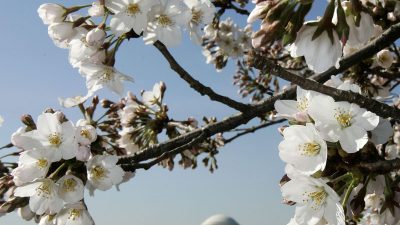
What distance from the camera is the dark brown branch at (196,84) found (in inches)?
115

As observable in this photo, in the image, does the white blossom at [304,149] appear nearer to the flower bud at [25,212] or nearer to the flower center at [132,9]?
the flower center at [132,9]

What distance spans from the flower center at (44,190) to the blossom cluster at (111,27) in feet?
2.23

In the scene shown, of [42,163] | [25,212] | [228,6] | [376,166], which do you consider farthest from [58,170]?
[228,6]

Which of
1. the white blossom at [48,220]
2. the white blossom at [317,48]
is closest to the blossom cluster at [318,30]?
the white blossom at [317,48]

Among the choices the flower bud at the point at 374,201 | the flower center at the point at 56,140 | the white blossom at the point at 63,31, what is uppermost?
the white blossom at the point at 63,31

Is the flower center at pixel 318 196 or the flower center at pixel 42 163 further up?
the flower center at pixel 42 163

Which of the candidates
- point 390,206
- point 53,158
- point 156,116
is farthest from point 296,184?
point 156,116

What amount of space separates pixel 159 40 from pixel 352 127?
1.19m

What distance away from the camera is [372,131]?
8.32ft

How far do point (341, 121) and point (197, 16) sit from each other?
132 centimetres

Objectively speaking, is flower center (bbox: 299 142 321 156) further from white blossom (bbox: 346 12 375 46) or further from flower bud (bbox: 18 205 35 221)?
flower bud (bbox: 18 205 35 221)

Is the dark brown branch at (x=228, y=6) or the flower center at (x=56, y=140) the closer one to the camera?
the flower center at (x=56, y=140)

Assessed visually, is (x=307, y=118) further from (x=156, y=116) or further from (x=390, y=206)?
(x=156, y=116)

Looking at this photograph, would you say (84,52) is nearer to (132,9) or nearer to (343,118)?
(132,9)
